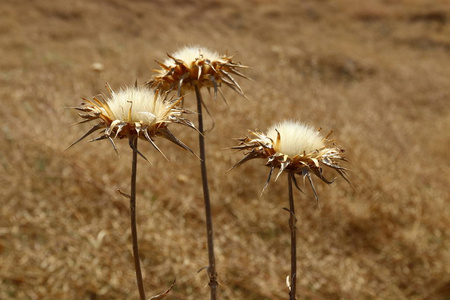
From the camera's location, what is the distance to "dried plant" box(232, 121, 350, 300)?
1046mm

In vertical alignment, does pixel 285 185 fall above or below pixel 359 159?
below

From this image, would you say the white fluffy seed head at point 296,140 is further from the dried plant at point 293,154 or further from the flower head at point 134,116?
the flower head at point 134,116

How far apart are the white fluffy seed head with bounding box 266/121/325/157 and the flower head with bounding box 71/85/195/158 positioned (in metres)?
0.25

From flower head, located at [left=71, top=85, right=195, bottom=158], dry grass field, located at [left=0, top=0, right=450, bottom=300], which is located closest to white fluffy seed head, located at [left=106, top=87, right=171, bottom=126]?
flower head, located at [left=71, top=85, right=195, bottom=158]

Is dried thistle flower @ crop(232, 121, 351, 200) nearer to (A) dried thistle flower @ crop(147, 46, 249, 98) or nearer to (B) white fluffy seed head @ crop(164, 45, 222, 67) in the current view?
(A) dried thistle flower @ crop(147, 46, 249, 98)

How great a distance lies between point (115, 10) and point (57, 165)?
857 cm

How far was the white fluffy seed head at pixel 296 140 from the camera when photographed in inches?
42.3

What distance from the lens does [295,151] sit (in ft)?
3.51

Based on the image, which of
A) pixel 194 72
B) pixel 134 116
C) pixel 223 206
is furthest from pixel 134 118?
pixel 223 206

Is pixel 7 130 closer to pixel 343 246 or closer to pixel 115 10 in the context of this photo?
pixel 343 246

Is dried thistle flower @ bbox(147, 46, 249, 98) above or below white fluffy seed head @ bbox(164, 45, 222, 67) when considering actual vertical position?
below

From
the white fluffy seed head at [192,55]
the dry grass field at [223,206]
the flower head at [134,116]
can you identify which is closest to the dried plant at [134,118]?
the flower head at [134,116]

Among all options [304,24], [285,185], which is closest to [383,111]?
[285,185]

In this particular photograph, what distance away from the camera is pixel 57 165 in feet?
12.9
